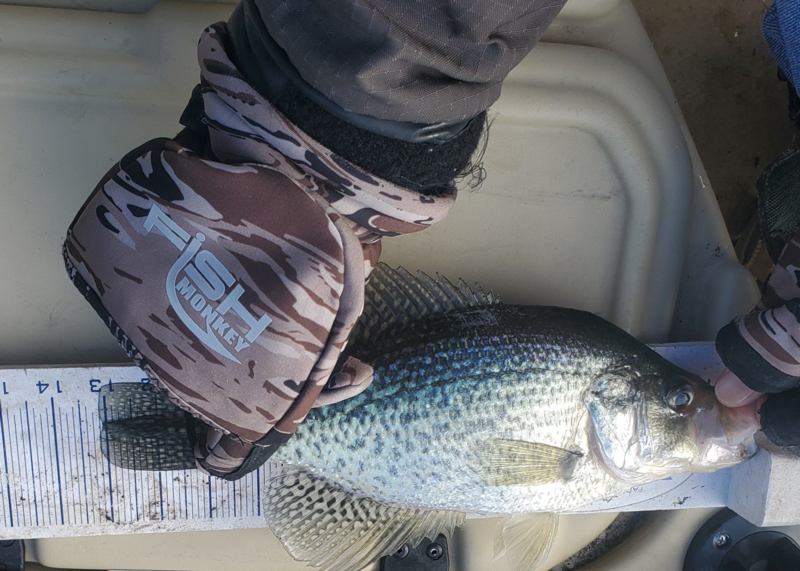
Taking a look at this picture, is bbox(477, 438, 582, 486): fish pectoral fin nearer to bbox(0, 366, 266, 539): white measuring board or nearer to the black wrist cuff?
the black wrist cuff

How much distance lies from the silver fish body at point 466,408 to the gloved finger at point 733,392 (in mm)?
87

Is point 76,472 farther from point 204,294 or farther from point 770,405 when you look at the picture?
point 770,405

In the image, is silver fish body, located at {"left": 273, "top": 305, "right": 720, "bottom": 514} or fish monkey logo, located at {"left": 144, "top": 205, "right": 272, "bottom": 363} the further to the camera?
silver fish body, located at {"left": 273, "top": 305, "right": 720, "bottom": 514}

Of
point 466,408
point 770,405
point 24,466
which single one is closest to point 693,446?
point 770,405

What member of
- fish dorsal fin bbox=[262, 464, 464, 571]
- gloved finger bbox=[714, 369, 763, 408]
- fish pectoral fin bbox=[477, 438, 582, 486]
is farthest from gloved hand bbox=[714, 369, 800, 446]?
fish dorsal fin bbox=[262, 464, 464, 571]

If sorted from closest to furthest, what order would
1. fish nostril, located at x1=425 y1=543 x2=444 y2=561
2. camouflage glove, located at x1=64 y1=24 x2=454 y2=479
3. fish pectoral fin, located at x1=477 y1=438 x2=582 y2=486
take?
camouflage glove, located at x1=64 y1=24 x2=454 y2=479 → fish pectoral fin, located at x1=477 y1=438 x2=582 y2=486 → fish nostril, located at x1=425 y1=543 x2=444 y2=561

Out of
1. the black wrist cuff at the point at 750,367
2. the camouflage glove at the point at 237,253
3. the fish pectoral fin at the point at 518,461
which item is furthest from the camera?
the fish pectoral fin at the point at 518,461

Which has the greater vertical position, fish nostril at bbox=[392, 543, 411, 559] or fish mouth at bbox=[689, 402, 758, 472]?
fish mouth at bbox=[689, 402, 758, 472]

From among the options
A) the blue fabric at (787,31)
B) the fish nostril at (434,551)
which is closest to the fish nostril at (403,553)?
the fish nostril at (434,551)

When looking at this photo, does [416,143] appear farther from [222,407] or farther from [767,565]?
[767,565]

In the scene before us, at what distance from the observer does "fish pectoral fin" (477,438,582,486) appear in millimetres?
1173

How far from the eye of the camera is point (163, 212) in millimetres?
816

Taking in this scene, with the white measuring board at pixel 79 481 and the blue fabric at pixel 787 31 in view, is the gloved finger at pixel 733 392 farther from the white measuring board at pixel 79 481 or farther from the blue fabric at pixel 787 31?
the white measuring board at pixel 79 481

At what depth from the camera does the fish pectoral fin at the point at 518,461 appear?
1173mm
